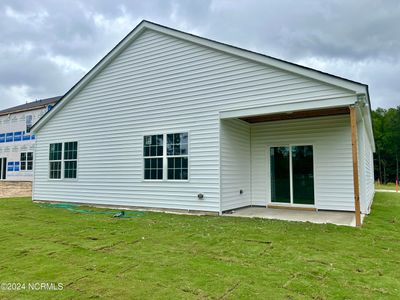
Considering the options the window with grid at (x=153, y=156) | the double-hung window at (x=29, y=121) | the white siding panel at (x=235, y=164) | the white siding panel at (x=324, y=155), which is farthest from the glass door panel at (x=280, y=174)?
the double-hung window at (x=29, y=121)

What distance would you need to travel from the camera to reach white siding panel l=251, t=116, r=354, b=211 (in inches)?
342

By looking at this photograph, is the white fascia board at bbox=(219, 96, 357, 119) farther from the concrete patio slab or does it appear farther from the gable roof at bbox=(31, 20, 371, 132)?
the concrete patio slab

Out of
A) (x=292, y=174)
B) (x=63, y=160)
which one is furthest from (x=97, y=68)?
(x=292, y=174)

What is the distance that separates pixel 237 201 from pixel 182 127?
9.71 ft

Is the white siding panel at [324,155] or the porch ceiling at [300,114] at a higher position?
the porch ceiling at [300,114]

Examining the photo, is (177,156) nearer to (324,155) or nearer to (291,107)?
(291,107)

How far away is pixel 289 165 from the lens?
31.6 feet

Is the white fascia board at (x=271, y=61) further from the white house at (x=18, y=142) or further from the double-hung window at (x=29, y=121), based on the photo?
the double-hung window at (x=29, y=121)

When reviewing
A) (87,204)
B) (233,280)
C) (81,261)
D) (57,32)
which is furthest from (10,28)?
(233,280)

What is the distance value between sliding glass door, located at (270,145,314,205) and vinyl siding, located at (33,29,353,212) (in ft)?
8.48

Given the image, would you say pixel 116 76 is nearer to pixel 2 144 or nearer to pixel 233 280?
pixel 233 280

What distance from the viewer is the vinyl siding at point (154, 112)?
818cm

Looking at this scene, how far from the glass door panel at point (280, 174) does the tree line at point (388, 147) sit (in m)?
41.1

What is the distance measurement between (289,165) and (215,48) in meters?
4.51
